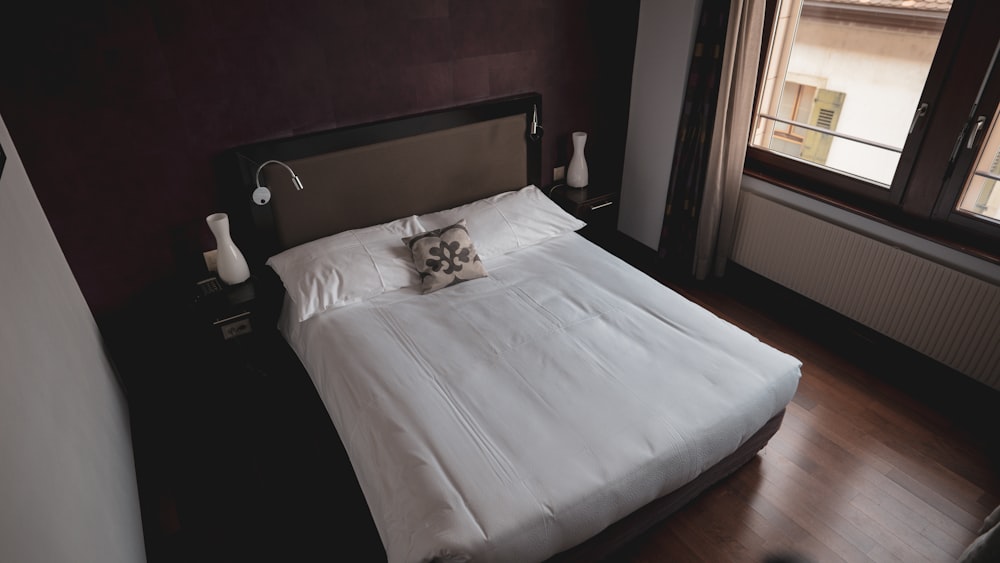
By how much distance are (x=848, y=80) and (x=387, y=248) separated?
8.29ft

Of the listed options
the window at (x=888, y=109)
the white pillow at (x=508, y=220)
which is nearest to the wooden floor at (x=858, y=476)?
the window at (x=888, y=109)

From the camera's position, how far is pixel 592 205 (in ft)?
11.8

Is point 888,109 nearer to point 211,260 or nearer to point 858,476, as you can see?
point 858,476

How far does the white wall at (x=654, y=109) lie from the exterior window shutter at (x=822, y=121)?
73cm

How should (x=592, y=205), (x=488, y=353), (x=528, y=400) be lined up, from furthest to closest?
1. (x=592, y=205)
2. (x=488, y=353)
3. (x=528, y=400)

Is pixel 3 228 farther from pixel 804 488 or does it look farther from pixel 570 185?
pixel 804 488

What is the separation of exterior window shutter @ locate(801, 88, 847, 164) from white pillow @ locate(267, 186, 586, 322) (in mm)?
1344

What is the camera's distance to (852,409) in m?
2.77

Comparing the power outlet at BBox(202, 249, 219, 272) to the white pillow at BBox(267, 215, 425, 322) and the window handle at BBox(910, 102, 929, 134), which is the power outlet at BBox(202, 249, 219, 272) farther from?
the window handle at BBox(910, 102, 929, 134)

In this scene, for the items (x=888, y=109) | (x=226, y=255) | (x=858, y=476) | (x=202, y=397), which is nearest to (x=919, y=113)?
(x=888, y=109)

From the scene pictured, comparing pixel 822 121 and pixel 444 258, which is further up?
pixel 822 121

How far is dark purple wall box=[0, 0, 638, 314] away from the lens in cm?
226

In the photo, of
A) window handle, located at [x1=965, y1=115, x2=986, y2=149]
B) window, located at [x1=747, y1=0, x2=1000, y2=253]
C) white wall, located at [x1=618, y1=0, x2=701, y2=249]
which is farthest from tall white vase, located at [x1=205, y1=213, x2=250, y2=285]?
window handle, located at [x1=965, y1=115, x2=986, y2=149]

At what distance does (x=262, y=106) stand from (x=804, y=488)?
2.90 meters
